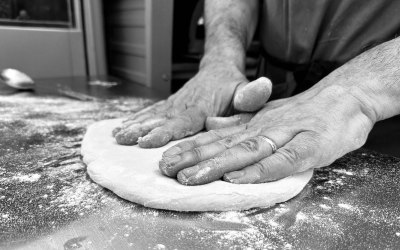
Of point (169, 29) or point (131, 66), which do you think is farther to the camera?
point (131, 66)

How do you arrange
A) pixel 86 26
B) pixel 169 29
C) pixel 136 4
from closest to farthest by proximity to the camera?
pixel 169 29, pixel 136 4, pixel 86 26

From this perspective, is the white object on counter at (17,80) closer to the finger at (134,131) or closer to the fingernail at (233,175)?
the finger at (134,131)

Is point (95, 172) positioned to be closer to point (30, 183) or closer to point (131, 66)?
point (30, 183)

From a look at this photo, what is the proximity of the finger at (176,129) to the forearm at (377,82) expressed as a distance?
38cm

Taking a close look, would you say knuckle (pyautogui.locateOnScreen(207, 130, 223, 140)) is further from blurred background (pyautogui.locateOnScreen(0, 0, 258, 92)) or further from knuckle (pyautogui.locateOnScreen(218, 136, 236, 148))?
blurred background (pyautogui.locateOnScreen(0, 0, 258, 92))

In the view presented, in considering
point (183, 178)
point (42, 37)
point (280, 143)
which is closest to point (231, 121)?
point (280, 143)

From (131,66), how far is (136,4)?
0.42 m

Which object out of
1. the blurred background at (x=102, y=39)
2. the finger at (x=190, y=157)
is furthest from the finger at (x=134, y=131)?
the blurred background at (x=102, y=39)

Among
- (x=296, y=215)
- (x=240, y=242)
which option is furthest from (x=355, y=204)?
(x=240, y=242)

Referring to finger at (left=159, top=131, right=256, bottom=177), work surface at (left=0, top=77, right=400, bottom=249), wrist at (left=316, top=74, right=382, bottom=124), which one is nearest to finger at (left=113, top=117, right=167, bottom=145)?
work surface at (left=0, top=77, right=400, bottom=249)

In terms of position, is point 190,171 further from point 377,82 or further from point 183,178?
point 377,82

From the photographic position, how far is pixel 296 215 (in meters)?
0.69

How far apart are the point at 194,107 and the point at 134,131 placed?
0.23 metres

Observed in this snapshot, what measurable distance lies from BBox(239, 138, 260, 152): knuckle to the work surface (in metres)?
0.13
